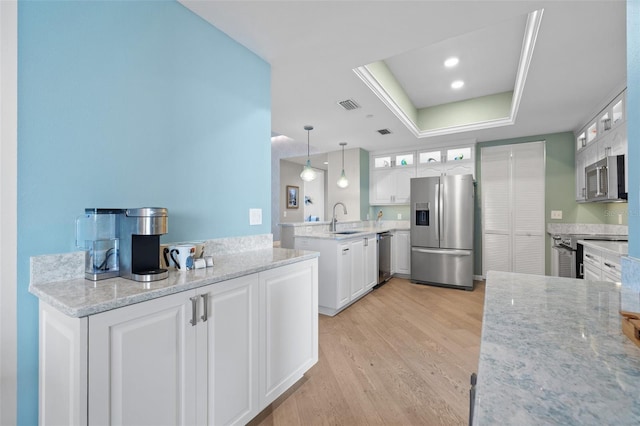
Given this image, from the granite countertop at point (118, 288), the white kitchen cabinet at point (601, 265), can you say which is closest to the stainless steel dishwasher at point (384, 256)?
the white kitchen cabinet at point (601, 265)

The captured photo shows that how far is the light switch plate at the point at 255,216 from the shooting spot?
84.2 inches

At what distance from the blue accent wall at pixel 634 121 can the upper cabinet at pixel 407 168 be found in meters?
3.68

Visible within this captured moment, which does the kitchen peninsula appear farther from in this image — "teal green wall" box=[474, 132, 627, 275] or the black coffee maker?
"teal green wall" box=[474, 132, 627, 275]

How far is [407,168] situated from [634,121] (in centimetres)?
411

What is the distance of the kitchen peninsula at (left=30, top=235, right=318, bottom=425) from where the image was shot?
0.94m

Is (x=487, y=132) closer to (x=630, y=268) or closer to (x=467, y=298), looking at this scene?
(x=467, y=298)

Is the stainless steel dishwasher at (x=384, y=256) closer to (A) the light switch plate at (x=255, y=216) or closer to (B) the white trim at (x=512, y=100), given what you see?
(B) the white trim at (x=512, y=100)

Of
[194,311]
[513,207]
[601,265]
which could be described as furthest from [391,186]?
[194,311]

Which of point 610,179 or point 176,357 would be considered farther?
point 610,179

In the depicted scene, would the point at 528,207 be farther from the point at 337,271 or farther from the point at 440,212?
the point at 337,271

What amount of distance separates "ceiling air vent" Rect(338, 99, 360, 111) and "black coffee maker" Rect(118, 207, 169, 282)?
2392mm

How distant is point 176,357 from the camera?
1.16 meters

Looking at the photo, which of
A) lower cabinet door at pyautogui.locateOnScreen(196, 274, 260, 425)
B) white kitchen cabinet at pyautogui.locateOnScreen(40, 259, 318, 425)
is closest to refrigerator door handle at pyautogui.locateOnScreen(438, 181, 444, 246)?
white kitchen cabinet at pyautogui.locateOnScreen(40, 259, 318, 425)

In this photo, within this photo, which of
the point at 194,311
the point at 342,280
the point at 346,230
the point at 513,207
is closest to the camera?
the point at 194,311
